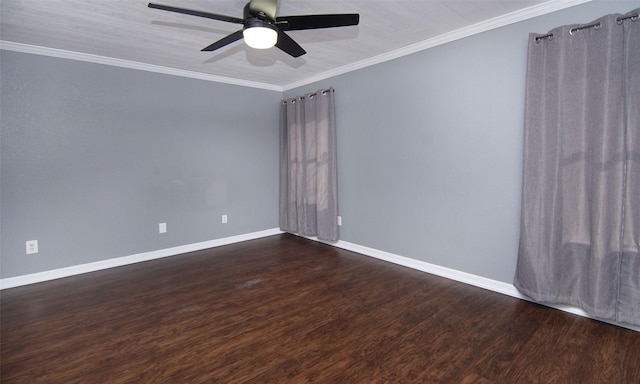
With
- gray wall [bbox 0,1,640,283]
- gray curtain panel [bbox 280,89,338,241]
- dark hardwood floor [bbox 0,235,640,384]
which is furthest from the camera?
gray curtain panel [bbox 280,89,338,241]

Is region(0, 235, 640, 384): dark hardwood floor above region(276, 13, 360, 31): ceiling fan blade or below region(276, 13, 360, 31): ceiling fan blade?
below

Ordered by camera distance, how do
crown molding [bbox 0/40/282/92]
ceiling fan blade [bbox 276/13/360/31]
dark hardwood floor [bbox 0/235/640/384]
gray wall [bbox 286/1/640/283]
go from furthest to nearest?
crown molding [bbox 0/40/282/92] → gray wall [bbox 286/1/640/283] → ceiling fan blade [bbox 276/13/360/31] → dark hardwood floor [bbox 0/235/640/384]

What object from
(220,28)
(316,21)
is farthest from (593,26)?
(220,28)

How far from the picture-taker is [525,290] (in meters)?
2.55

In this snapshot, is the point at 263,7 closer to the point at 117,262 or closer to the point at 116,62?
the point at 116,62

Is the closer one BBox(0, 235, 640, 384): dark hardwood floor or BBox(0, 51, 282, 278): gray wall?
BBox(0, 235, 640, 384): dark hardwood floor

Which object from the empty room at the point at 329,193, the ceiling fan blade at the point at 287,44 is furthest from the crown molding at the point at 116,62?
the ceiling fan blade at the point at 287,44

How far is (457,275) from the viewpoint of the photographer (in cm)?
307

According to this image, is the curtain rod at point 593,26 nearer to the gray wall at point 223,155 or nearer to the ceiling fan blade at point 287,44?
the gray wall at point 223,155

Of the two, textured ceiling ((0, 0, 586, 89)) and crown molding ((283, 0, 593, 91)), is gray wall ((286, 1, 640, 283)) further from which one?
textured ceiling ((0, 0, 586, 89))

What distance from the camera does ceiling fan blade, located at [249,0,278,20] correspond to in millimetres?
1850

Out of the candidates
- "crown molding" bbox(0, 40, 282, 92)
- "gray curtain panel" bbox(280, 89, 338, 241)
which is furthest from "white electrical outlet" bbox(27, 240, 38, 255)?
"gray curtain panel" bbox(280, 89, 338, 241)

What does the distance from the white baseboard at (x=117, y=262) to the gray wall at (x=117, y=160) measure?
0.06m

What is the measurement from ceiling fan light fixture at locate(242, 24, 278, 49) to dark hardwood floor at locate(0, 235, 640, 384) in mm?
2006
